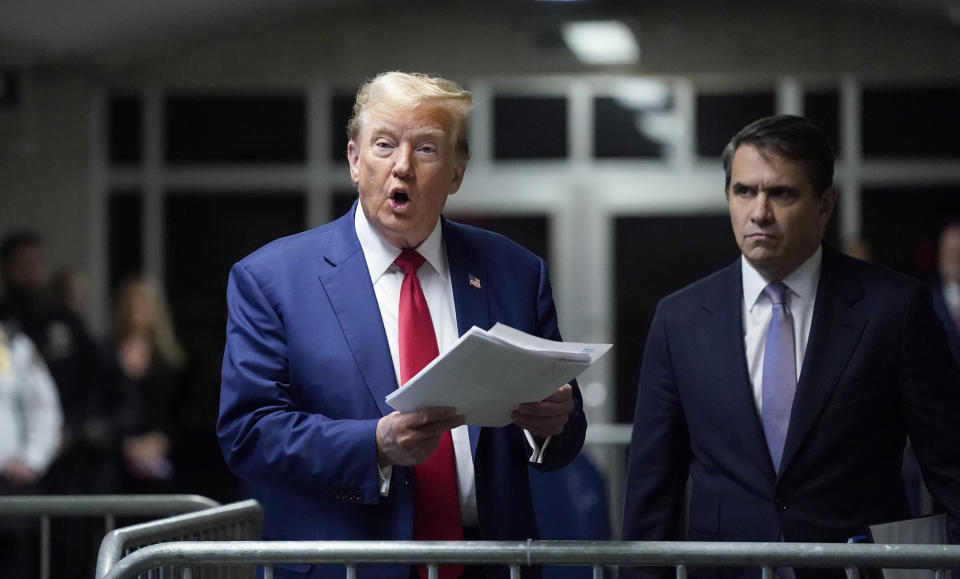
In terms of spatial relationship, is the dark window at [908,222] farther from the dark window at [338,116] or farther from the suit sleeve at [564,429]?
the suit sleeve at [564,429]

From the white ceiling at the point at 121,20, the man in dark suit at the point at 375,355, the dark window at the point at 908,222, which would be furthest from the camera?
the dark window at the point at 908,222

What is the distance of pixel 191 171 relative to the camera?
32.9 ft

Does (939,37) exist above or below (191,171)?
above

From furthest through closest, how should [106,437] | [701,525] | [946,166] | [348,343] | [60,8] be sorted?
1. [946,166]
2. [60,8]
3. [106,437]
4. [701,525]
5. [348,343]

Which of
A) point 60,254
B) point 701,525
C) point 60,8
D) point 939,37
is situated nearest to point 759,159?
point 701,525

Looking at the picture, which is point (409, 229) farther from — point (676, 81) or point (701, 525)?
point (676, 81)

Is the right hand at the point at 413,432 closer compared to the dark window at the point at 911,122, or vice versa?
the right hand at the point at 413,432

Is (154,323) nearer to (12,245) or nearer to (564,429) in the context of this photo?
(12,245)

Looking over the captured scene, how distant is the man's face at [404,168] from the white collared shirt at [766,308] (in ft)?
2.42

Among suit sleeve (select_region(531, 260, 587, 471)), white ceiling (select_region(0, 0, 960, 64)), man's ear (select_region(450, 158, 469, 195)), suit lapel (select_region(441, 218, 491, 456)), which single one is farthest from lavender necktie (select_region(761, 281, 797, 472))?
white ceiling (select_region(0, 0, 960, 64))

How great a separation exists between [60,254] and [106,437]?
2.93 metres

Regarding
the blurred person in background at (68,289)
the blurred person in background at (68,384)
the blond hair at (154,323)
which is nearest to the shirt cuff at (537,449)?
the blurred person in background at (68,384)

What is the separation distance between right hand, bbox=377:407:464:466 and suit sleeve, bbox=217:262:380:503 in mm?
33

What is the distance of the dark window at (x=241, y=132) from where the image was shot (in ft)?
33.0
